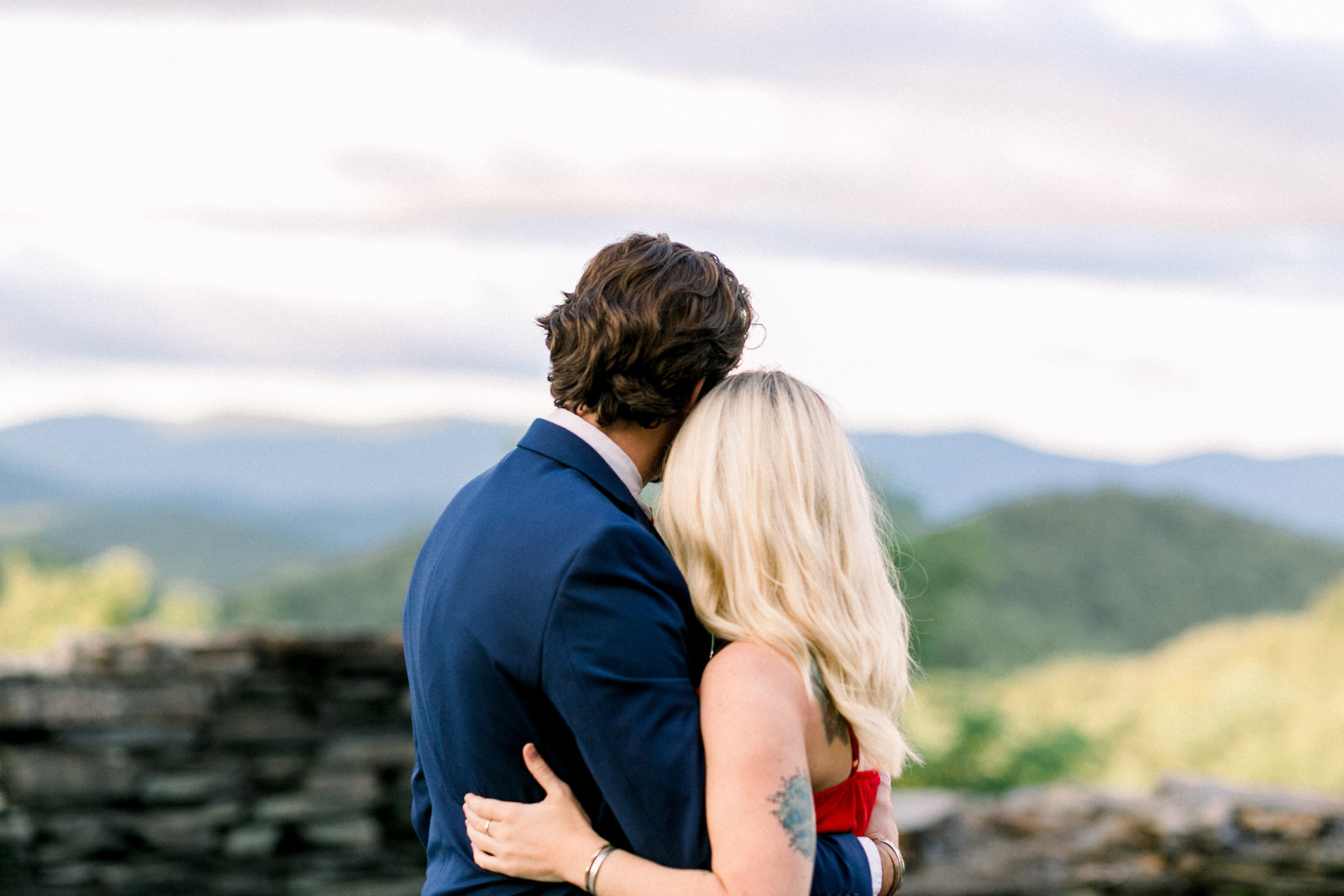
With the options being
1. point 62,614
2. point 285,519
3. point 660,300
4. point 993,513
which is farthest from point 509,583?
point 285,519

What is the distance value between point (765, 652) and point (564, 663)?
309mm

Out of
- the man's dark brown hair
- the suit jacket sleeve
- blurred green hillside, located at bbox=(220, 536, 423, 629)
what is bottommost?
blurred green hillside, located at bbox=(220, 536, 423, 629)

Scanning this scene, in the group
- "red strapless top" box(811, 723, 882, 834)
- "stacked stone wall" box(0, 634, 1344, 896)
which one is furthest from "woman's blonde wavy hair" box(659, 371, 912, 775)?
"stacked stone wall" box(0, 634, 1344, 896)

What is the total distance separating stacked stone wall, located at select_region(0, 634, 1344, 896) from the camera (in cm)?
598

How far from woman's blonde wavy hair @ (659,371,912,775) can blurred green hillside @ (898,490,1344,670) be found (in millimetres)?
16225

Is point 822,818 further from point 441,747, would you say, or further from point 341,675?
point 341,675

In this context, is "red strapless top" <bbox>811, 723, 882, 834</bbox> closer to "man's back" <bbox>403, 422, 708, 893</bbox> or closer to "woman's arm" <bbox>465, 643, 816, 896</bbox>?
"woman's arm" <bbox>465, 643, 816, 896</bbox>

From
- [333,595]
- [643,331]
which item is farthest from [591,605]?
[333,595]

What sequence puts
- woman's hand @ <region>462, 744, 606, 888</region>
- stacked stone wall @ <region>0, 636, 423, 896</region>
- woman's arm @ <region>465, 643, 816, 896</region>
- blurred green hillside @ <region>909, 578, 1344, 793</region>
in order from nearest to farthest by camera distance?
woman's arm @ <region>465, 643, 816, 896</region> → woman's hand @ <region>462, 744, 606, 888</region> → stacked stone wall @ <region>0, 636, 423, 896</region> → blurred green hillside @ <region>909, 578, 1344, 793</region>

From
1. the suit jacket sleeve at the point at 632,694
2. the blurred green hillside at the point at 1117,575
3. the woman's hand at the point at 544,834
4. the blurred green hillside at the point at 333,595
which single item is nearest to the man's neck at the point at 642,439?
the suit jacket sleeve at the point at 632,694

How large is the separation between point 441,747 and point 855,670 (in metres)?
0.71

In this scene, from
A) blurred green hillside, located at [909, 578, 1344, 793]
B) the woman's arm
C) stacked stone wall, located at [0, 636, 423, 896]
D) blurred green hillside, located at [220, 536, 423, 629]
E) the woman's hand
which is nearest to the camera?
the woman's arm

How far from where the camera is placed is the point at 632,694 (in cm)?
172

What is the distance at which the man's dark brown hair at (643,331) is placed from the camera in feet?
6.37
